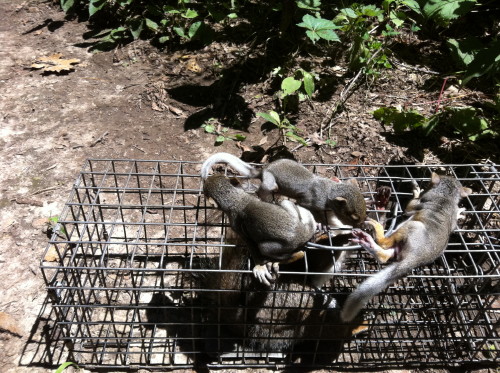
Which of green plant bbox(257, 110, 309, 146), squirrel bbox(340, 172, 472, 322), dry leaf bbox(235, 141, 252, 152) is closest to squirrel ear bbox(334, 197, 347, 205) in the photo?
squirrel bbox(340, 172, 472, 322)

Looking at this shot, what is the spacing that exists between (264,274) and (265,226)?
11.3 inches

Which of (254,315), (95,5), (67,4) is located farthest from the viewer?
(67,4)

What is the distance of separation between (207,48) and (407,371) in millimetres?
4874

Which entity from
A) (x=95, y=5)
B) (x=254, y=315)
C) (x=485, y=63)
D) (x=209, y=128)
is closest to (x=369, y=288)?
(x=254, y=315)

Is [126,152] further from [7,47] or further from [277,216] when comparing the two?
[7,47]

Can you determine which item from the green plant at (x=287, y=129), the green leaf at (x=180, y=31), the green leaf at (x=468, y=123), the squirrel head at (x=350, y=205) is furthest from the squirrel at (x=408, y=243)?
the green leaf at (x=180, y=31)

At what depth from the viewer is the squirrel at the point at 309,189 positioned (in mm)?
3324

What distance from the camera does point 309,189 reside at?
3.52 metres

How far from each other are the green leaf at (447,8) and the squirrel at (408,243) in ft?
6.85

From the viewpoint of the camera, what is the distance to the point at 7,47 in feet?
22.9

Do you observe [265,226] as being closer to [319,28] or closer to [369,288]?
[369,288]

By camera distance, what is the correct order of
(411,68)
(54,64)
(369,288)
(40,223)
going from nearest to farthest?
(369,288) → (40,223) → (411,68) → (54,64)

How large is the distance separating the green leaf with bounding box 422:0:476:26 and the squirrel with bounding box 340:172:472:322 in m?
2.09

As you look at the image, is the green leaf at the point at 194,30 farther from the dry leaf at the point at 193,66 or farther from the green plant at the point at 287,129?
the green plant at the point at 287,129
